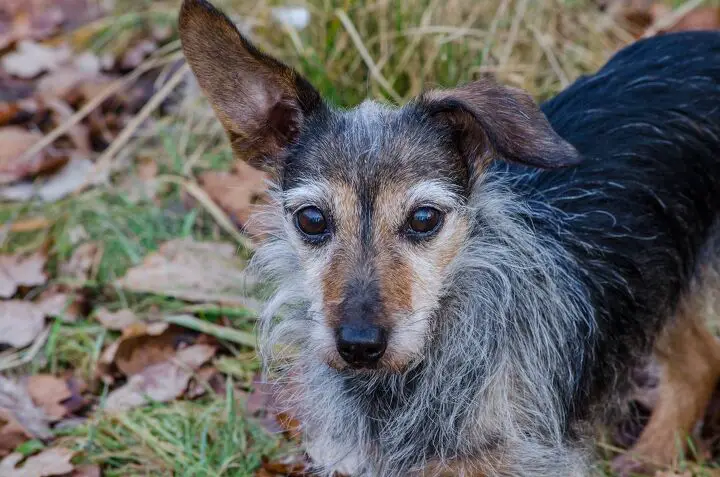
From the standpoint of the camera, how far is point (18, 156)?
567 cm

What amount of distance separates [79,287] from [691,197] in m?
2.94

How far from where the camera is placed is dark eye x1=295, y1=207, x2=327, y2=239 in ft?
9.33

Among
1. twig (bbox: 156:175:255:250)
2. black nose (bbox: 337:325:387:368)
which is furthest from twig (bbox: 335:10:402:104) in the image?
black nose (bbox: 337:325:387:368)

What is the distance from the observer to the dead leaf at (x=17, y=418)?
3779 mm

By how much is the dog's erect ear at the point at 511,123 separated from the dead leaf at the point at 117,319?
7.15 ft

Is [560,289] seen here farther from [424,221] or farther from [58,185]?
Answer: [58,185]

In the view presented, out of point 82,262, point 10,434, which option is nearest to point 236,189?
point 82,262

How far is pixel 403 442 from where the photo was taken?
118 inches

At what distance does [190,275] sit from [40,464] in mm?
1231

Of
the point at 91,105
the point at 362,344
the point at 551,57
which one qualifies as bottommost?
the point at 362,344

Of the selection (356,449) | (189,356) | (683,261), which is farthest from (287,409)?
(683,261)

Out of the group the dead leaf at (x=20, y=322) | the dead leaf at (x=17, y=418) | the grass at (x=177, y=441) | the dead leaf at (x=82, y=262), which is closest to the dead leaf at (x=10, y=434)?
the dead leaf at (x=17, y=418)

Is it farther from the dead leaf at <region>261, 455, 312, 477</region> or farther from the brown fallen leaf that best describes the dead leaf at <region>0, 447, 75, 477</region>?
the brown fallen leaf

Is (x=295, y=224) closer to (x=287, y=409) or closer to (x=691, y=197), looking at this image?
(x=287, y=409)
